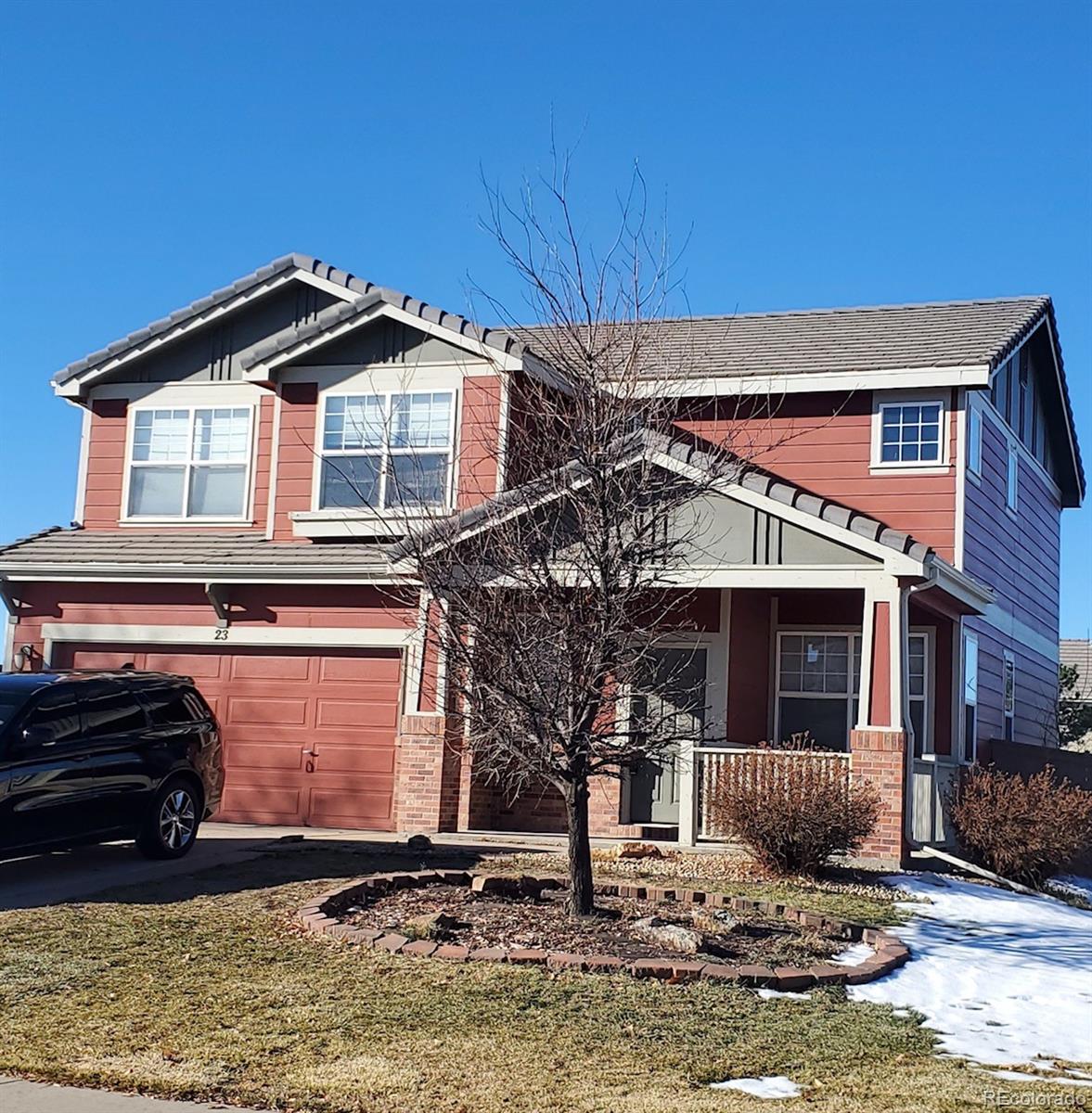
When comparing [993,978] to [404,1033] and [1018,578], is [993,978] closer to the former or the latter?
[404,1033]

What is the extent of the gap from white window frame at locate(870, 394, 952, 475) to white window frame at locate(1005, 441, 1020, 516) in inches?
120

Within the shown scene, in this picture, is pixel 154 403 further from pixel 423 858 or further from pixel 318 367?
pixel 423 858

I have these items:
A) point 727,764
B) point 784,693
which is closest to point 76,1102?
point 727,764

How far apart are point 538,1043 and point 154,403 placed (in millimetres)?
14055

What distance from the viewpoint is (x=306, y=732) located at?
17203 mm

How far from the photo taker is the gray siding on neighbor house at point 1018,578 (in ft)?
61.3

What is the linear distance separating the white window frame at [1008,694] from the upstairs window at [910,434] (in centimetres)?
478

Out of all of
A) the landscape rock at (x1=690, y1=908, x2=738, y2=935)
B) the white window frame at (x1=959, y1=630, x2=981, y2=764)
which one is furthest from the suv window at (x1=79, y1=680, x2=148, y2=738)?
the white window frame at (x1=959, y1=630, x2=981, y2=764)

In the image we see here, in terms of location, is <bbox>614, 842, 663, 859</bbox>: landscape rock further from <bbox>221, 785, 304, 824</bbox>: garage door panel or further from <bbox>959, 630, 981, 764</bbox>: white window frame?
<bbox>959, 630, 981, 764</bbox>: white window frame

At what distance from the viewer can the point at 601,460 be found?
966cm

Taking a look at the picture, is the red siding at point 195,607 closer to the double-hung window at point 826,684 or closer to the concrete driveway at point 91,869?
the concrete driveway at point 91,869

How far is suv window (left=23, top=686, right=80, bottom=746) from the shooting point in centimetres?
1122

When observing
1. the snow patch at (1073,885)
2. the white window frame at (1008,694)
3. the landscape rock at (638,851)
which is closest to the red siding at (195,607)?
the landscape rock at (638,851)

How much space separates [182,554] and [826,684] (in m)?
8.61
